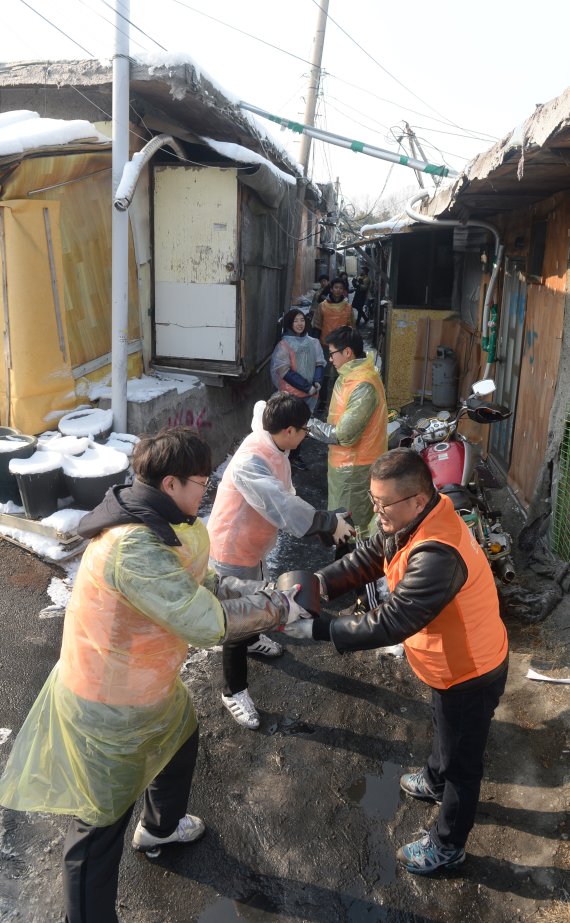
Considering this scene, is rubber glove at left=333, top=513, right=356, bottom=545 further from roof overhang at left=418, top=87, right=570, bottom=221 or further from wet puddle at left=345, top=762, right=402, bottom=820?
roof overhang at left=418, top=87, right=570, bottom=221

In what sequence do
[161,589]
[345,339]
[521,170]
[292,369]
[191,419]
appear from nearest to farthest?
1. [161,589]
2. [521,170]
3. [345,339]
4. [191,419]
5. [292,369]

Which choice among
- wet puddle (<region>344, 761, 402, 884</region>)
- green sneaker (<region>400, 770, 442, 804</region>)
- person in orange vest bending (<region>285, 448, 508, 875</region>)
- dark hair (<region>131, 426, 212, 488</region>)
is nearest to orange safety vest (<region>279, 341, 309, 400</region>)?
wet puddle (<region>344, 761, 402, 884</region>)

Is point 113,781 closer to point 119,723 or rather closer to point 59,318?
point 119,723

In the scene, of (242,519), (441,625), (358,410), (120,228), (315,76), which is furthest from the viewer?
(315,76)

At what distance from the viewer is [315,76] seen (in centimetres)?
1791

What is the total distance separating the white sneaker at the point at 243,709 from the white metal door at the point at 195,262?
4.57 m

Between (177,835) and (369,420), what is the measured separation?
9.62 ft

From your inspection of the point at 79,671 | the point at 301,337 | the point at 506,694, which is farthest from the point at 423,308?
the point at 79,671

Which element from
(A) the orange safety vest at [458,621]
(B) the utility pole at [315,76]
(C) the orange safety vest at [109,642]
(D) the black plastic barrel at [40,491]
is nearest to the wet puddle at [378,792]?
(A) the orange safety vest at [458,621]

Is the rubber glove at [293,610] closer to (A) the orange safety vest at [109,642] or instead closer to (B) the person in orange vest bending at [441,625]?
(B) the person in orange vest bending at [441,625]

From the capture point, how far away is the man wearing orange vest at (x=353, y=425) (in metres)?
4.79

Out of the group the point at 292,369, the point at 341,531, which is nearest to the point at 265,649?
the point at 341,531

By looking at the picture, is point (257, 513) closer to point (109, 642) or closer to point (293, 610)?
point (293, 610)

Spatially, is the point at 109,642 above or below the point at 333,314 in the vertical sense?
below
